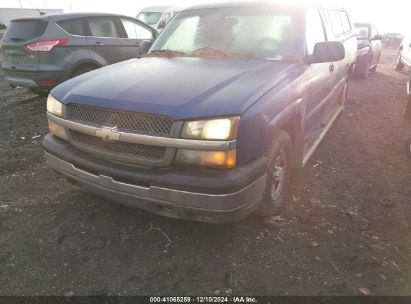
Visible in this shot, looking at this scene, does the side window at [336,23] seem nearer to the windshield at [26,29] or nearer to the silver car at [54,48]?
the silver car at [54,48]

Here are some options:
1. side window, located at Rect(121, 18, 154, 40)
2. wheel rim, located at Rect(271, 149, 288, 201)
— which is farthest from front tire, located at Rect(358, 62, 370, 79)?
wheel rim, located at Rect(271, 149, 288, 201)

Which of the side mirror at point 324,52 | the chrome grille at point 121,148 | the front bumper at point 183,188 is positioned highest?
the side mirror at point 324,52

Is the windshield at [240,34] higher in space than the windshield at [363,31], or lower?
higher

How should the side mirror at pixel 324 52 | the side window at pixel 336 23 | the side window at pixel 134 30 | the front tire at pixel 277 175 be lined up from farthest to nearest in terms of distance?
the side window at pixel 134 30 → the side window at pixel 336 23 → the side mirror at pixel 324 52 → the front tire at pixel 277 175

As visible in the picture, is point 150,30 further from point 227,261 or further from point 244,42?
point 227,261

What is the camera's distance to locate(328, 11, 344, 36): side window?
488cm

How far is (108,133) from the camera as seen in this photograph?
2.57m

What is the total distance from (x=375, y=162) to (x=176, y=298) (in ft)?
11.0

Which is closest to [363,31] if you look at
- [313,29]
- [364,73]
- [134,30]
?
[364,73]

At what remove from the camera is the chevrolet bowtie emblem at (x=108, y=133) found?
2.54 meters

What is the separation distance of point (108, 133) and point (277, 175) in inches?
56.6

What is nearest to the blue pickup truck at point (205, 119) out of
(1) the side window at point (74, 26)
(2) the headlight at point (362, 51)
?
(1) the side window at point (74, 26)

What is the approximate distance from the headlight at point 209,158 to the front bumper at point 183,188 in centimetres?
5

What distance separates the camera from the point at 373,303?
94.0 inches
